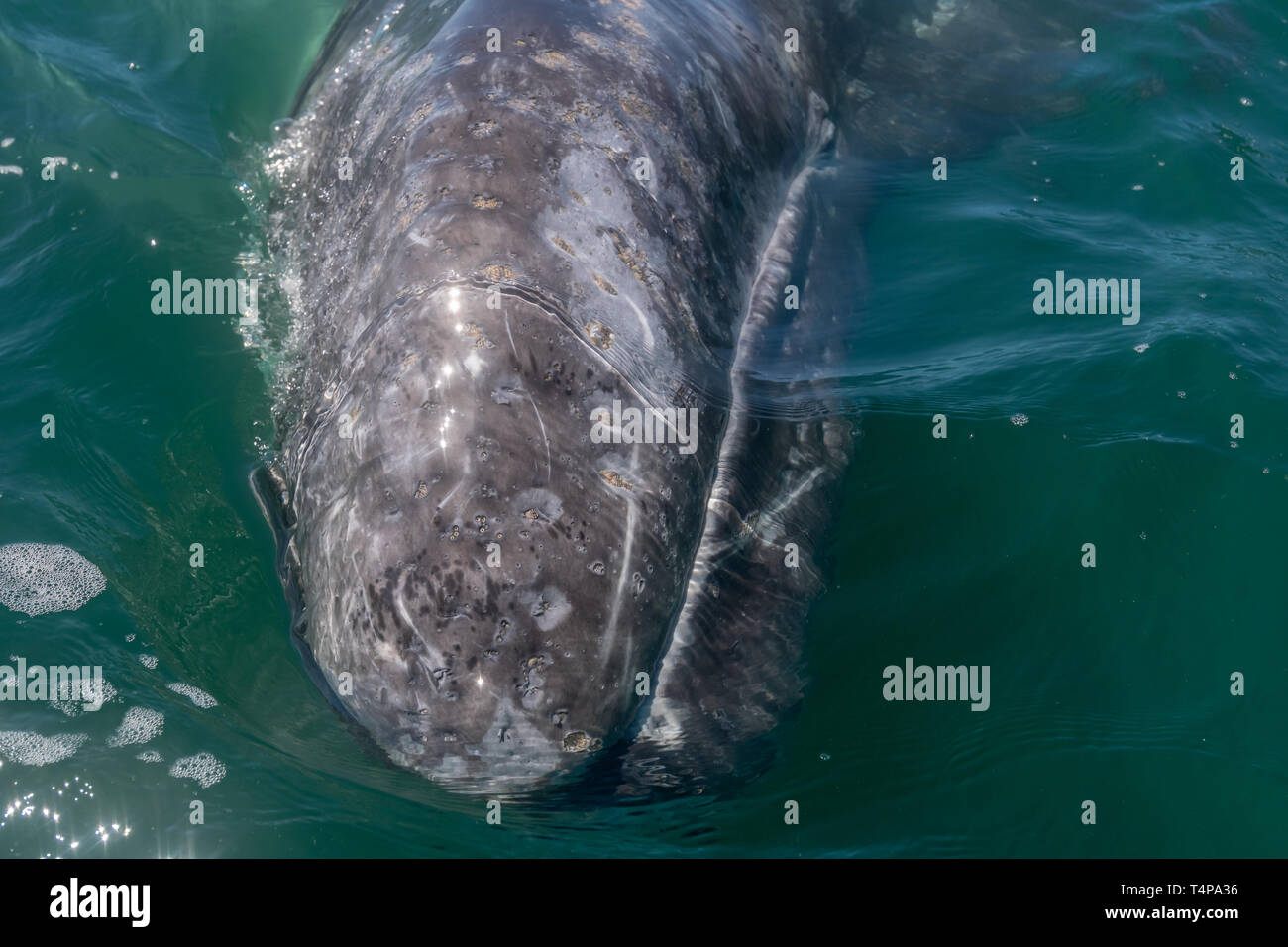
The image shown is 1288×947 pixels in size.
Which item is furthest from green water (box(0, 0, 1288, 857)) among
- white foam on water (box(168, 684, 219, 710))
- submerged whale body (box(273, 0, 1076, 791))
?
submerged whale body (box(273, 0, 1076, 791))

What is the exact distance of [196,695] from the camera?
6.09 metres

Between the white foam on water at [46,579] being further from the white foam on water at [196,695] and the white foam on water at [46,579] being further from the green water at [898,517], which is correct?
the white foam on water at [196,695]

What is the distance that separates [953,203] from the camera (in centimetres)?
956

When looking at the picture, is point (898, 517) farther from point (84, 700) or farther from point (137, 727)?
point (84, 700)

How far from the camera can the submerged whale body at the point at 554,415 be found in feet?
15.3

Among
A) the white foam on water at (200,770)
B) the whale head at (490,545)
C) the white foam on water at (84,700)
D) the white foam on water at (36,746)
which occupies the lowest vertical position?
the white foam on water at (200,770)

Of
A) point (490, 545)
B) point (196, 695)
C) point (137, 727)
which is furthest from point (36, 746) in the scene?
point (490, 545)

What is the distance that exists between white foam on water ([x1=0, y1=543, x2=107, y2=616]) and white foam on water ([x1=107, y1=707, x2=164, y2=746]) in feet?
2.99

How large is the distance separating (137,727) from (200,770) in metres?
0.47

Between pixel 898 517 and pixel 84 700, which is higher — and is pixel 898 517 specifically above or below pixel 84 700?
above

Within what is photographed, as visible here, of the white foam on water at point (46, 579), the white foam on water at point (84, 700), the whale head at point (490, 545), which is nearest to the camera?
the whale head at point (490, 545)

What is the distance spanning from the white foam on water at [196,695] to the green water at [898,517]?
40mm

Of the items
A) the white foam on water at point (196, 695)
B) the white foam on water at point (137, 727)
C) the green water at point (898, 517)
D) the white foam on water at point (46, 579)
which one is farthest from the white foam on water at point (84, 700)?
the white foam on water at point (46, 579)
